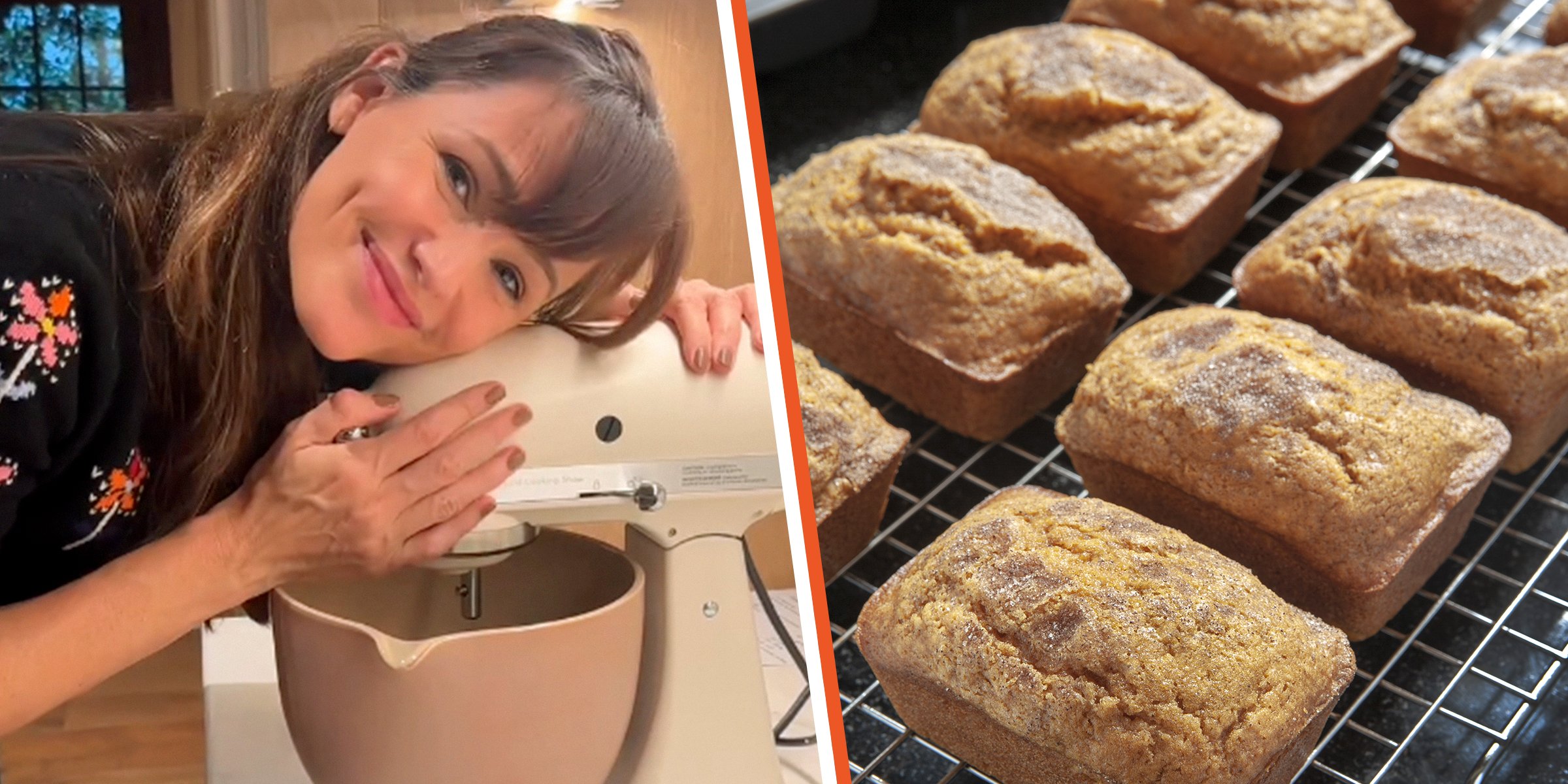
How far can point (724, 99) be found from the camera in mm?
1132

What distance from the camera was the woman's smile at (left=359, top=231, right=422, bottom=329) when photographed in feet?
3.37

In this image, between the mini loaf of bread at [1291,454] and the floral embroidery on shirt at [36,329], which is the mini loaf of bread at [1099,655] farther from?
the floral embroidery on shirt at [36,329]

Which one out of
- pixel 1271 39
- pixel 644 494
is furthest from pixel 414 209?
pixel 1271 39

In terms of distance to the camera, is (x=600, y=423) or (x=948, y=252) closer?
(x=600, y=423)

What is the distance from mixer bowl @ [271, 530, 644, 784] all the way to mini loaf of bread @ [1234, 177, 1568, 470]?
1.32m

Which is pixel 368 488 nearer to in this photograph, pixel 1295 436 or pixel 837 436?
pixel 837 436

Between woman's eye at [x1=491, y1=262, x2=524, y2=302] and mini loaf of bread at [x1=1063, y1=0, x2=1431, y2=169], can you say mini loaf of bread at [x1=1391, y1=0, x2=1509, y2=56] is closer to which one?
mini loaf of bread at [x1=1063, y1=0, x2=1431, y2=169]

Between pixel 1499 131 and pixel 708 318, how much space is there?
1718 mm

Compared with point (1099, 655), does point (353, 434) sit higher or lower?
higher

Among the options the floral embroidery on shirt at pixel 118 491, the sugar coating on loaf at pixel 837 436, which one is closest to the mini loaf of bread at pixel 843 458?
the sugar coating on loaf at pixel 837 436

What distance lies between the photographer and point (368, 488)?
3.44ft

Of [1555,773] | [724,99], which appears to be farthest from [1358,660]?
[724,99]

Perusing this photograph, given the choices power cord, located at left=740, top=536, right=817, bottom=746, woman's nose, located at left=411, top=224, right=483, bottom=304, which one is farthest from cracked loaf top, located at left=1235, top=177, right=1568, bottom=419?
woman's nose, located at left=411, top=224, right=483, bottom=304

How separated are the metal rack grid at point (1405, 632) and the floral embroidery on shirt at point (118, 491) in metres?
0.96
